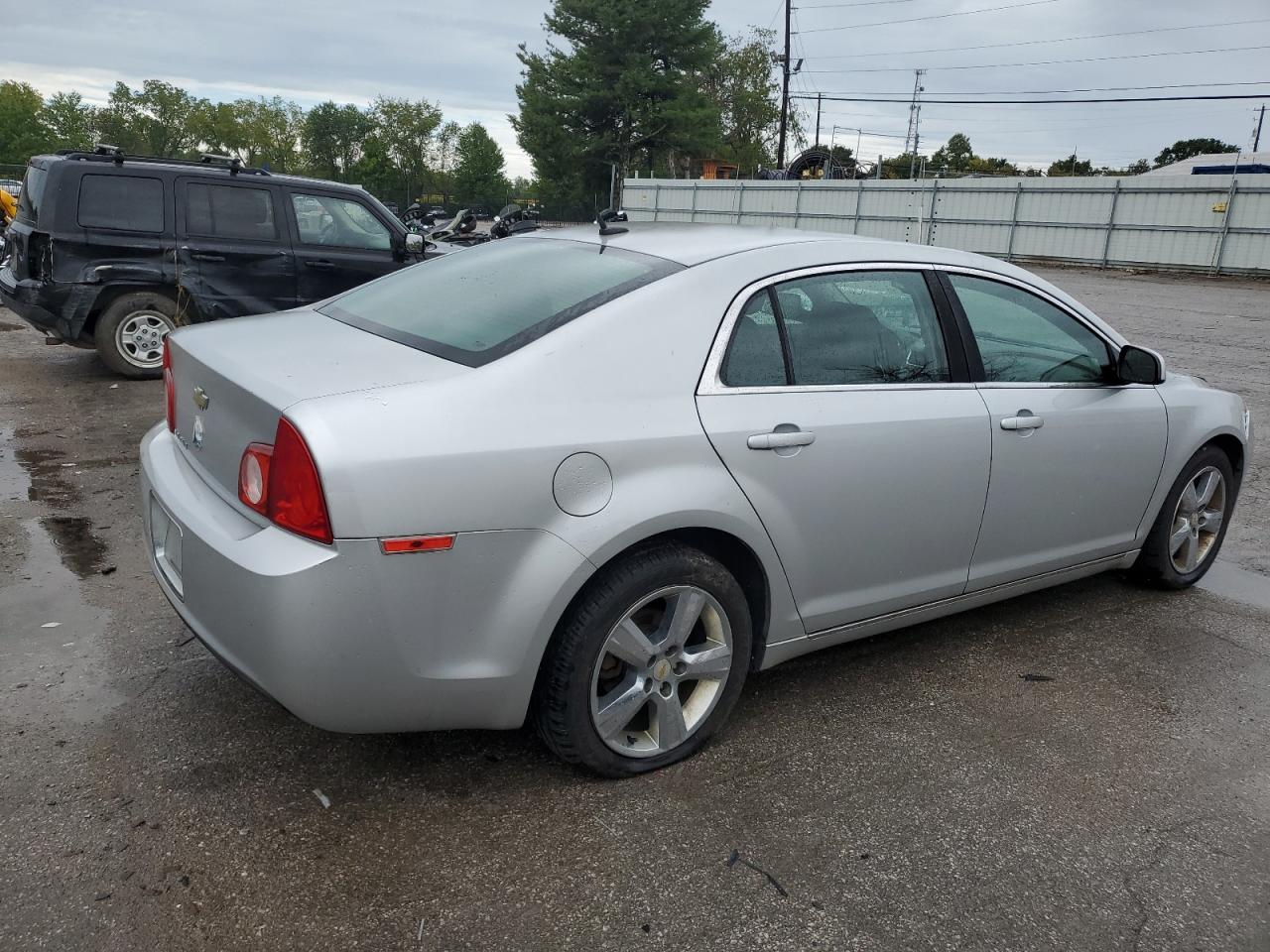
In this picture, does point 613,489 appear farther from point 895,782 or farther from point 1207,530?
point 1207,530

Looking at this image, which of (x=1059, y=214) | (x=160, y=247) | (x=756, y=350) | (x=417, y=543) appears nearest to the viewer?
(x=417, y=543)

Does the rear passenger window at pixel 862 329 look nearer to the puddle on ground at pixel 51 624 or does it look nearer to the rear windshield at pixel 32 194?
the puddle on ground at pixel 51 624

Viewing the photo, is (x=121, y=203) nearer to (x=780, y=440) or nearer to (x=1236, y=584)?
(x=780, y=440)

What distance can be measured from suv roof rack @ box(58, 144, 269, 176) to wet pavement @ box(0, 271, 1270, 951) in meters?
5.57

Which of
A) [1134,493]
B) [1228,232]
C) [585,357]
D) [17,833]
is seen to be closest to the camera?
[17,833]

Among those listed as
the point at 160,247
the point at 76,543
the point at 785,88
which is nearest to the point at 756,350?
the point at 76,543

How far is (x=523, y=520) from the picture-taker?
256cm

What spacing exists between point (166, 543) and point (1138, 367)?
3.56 meters

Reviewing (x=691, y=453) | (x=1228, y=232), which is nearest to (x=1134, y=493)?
(x=691, y=453)

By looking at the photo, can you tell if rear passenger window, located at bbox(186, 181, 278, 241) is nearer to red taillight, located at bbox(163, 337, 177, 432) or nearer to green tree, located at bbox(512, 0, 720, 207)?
red taillight, located at bbox(163, 337, 177, 432)

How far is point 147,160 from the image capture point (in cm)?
875

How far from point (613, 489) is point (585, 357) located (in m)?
0.38

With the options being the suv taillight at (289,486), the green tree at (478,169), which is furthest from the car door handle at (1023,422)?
the green tree at (478,169)

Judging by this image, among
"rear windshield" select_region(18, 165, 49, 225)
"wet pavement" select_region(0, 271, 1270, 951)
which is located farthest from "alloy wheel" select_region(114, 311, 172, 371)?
"wet pavement" select_region(0, 271, 1270, 951)
